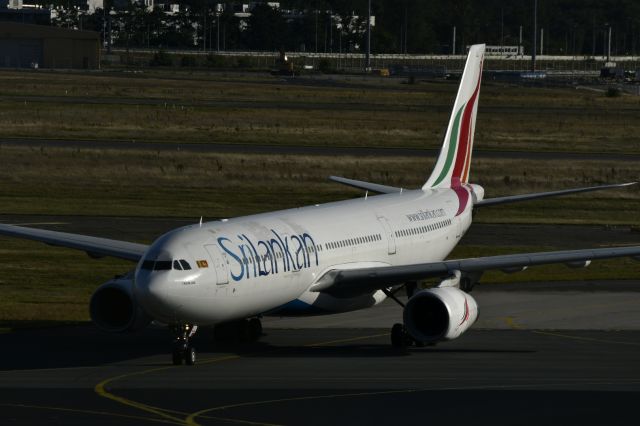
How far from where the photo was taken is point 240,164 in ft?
292

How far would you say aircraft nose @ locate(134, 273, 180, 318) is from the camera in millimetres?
32781

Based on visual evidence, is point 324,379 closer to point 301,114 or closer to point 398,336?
point 398,336

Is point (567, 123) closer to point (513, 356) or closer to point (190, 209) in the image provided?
point (190, 209)

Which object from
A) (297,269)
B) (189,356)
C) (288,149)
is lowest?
(189,356)

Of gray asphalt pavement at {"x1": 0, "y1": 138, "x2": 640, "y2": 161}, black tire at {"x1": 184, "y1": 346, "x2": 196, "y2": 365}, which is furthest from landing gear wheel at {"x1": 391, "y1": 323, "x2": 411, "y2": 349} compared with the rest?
gray asphalt pavement at {"x1": 0, "y1": 138, "x2": 640, "y2": 161}

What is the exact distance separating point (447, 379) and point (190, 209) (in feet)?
127

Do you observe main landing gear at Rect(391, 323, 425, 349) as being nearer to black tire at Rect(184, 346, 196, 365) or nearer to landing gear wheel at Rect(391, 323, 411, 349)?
landing gear wheel at Rect(391, 323, 411, 349)

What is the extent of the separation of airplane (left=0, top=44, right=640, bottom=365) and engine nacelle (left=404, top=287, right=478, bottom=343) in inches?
1.0

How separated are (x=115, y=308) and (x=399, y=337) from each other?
7.93 m

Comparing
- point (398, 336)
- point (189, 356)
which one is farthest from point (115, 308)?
point (398, 336)

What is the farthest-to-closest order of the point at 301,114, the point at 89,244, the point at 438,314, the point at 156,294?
the point at 301,114 → the point at 89,244 → the point at 438,314 → the point at 156,294

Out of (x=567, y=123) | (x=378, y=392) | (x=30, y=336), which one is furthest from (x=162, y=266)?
(x=567, y=123)

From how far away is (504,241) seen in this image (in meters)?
61.8

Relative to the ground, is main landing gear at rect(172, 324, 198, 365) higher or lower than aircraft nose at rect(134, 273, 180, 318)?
lower
